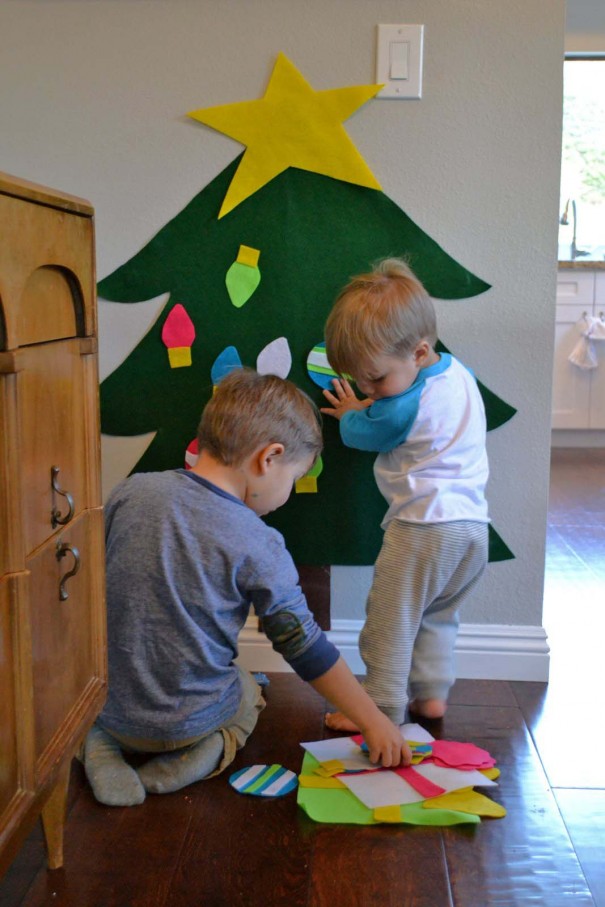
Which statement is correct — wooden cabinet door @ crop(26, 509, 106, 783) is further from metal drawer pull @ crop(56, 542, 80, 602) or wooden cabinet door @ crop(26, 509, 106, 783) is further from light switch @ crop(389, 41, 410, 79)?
light switch @ crop(389, 41, 410, 79)

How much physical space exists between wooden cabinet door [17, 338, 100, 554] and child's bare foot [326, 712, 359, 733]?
0.70 meters

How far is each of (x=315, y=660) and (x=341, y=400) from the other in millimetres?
603

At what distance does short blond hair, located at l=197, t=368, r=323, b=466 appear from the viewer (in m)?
1.59

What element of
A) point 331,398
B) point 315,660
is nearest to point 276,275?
point 331,398

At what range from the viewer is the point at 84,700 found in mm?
1291

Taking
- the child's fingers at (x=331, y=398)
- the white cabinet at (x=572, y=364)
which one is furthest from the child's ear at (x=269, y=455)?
the white cabinet at (x=572, y=364)

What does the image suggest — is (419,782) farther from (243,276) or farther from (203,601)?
(243,276)

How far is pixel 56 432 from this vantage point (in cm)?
117

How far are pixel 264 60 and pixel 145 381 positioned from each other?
66 cm

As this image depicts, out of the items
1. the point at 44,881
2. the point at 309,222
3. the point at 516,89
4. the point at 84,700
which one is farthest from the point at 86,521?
the point at 516,89

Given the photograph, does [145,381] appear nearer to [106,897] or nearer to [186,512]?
[186,512]

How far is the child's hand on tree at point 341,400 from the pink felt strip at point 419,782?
668 mm

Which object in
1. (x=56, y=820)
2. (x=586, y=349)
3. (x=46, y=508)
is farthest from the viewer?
(x=586, y=349)

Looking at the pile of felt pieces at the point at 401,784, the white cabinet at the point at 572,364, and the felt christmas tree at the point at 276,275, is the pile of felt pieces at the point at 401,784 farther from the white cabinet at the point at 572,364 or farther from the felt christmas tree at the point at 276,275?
the white cabinet at the point at 572,364
